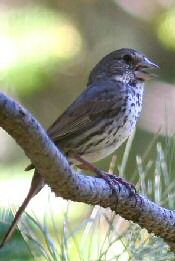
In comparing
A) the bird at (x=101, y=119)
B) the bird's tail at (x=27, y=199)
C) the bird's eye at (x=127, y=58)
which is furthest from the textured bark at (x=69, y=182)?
the bird's eye at (x=127, y=58)

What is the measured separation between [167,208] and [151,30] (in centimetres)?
198

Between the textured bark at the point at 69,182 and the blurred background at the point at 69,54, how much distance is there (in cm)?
22

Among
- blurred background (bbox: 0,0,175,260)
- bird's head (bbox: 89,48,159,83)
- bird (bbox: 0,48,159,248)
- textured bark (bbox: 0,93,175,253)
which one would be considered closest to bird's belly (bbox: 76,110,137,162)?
bird (bbox: 0,48,159,248)

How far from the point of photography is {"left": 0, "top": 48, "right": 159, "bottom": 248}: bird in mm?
3232

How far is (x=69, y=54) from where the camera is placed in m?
3.39

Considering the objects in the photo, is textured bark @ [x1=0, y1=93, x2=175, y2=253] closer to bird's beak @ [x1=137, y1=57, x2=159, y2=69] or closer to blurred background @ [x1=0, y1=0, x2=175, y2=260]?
blurred background @ [x1=0, y1=0, x2=175, y2=260]

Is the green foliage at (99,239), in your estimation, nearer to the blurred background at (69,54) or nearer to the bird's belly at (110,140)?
the blurred background at (69,54)

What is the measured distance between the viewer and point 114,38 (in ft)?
15.8

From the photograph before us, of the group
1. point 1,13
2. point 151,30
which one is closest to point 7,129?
point 1,13

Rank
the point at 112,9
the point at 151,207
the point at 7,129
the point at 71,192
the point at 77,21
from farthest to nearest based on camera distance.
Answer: the point at 112,9, the point at 77,21, the point at 151,207, the point at 71,192, the point at 7,129

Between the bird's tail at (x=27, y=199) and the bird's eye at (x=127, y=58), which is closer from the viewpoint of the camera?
the bird's tail at (x=27, y=199)

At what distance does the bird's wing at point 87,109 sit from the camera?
10.6 feet

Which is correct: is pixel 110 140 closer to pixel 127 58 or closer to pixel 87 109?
pixel 87 109

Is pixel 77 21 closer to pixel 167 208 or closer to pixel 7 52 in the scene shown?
pixel 7 52
